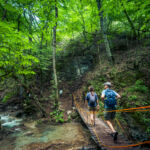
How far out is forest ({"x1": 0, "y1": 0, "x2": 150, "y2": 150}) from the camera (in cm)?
513

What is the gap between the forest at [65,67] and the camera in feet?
16.8

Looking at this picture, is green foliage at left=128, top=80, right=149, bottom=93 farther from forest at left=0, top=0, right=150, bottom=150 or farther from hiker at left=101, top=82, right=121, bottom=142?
hiker at left=101, top=82, right=121, bottom=142

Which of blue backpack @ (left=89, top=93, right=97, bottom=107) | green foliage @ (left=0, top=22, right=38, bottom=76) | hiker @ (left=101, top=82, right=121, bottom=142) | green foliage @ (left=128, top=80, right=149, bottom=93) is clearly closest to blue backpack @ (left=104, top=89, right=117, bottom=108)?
hiker @ (left=101, top=82, right=121, bottom=142)

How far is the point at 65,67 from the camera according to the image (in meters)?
15.9

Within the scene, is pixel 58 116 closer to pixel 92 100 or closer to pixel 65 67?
pixel 92 100


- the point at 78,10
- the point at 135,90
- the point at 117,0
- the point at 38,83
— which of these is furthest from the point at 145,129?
the point at 78,10

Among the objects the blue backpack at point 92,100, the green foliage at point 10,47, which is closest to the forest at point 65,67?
the green foliage at point 10,47

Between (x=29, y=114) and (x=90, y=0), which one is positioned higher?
(x=90, y=0)

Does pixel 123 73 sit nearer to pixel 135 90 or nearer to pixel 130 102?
pixel 135 90

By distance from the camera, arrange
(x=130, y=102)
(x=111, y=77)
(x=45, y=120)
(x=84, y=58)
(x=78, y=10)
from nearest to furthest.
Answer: (x=130, y=102) → (x=45, y=120) → (x=111, y=77) → (x=78, y=10) → (x=84, y=58)

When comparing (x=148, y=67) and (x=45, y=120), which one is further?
(x=45, y=120)

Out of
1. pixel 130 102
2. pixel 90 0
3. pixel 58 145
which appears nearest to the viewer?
pixel 58 145

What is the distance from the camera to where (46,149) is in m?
4.09

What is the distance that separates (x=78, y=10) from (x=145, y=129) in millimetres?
14140
